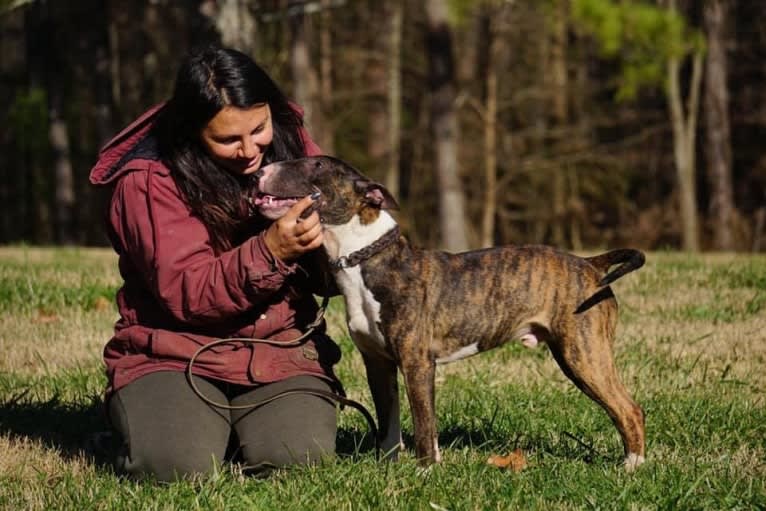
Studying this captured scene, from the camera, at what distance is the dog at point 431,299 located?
4621 mm

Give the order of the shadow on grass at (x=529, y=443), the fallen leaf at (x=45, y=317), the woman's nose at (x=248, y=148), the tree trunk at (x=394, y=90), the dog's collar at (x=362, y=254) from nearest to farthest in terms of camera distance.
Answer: the dog's collar at (x=362, y=254) → the woman's nose at (x=248, y=148) → the shadow on grass at (x=529, y=443) → the fallen leaf at (x=45, y=317) → the tree trunk at (x=394, y=90)

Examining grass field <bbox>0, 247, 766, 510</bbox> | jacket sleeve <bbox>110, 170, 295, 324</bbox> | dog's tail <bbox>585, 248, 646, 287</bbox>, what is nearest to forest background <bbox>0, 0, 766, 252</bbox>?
grass field <bbox>0, 247, 766, 510</bbox>

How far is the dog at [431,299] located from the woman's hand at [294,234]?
0.12m

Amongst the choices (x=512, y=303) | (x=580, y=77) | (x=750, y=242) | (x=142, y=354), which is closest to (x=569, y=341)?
(x=512, y=303)

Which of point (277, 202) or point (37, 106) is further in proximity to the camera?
point (37, 106)

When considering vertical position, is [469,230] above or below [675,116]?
below

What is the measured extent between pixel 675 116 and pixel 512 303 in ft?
56.0

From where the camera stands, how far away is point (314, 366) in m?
5.16

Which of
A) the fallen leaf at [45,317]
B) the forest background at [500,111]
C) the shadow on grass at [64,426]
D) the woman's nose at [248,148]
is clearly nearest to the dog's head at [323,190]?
the woman's nose at [248,148]

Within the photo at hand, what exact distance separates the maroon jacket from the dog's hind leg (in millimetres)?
1138

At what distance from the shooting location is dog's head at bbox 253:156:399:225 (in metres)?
4.55

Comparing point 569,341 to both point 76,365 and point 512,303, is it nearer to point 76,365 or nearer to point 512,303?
point 512,303

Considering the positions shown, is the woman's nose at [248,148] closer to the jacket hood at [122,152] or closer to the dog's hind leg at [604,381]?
the jacket hood at [122,152]

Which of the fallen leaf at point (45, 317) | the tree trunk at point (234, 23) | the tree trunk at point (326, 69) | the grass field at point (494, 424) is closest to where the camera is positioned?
the grass field at point (494, 424)
